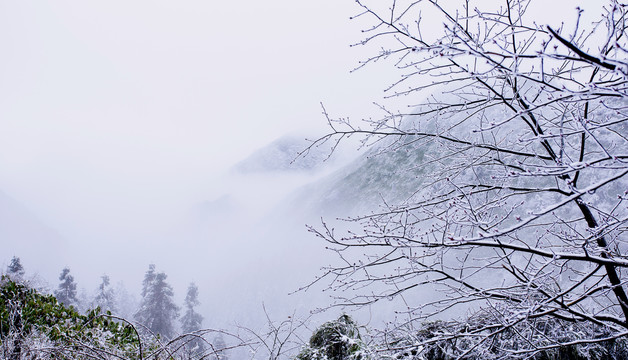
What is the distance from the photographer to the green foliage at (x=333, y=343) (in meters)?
3.46

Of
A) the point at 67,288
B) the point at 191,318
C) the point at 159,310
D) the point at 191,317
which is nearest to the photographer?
the point at 159,310

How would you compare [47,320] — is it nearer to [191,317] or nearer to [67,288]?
[191,317]

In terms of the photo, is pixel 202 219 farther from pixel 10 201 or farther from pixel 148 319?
pixel 10 201

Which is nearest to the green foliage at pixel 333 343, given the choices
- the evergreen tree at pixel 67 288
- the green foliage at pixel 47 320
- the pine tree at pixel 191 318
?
the green foliage at pixel 47 320

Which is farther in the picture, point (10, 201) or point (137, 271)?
point (10, 201)

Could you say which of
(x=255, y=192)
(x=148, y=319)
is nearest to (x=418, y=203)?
(x=148, y=319)

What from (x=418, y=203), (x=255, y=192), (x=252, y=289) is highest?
(x=255, y=192)

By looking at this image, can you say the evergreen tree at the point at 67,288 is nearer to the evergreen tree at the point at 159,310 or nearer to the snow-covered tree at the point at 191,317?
the evergreen tree at the point at 159,310

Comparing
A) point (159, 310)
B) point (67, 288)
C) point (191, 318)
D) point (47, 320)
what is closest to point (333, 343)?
point (47, 320)

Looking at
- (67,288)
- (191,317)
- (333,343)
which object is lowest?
(333,343)

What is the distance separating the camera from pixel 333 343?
11.3 ft

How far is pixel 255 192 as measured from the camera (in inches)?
5187

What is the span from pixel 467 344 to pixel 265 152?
14717 cm

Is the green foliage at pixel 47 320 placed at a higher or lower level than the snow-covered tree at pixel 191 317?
lower
